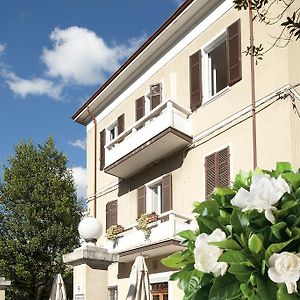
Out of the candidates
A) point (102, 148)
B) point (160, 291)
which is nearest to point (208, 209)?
point (160, 291)

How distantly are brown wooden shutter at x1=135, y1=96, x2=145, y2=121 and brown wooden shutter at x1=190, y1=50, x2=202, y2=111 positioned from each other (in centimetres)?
322

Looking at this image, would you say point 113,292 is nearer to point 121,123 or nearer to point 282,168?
point 121,123

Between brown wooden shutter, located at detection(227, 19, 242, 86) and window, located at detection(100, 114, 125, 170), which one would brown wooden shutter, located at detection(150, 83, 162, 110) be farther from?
brown wooden shutter, located at detection(227, 19, 242, 86)

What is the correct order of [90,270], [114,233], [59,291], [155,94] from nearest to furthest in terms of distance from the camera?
[90,270], [59,291], [155,94], [114,233]

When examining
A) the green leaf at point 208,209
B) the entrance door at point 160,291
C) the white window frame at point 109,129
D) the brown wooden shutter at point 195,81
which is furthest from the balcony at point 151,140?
the green leaf at point 208,209

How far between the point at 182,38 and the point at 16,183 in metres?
7.67

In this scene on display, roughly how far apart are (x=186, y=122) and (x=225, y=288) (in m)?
14.3

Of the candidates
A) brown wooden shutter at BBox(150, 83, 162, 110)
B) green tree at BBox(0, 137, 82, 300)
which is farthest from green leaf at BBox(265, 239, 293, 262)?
green tree at BBox(0, 137, 82, 300)

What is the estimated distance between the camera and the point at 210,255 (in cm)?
222

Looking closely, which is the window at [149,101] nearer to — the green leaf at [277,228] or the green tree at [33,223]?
the green tree at [33,223]

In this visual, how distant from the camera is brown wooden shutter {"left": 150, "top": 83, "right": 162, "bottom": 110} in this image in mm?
18266

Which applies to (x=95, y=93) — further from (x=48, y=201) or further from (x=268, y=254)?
(x=268, y=254)

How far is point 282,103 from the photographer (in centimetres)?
1287

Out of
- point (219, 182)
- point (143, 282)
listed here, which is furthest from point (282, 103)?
point (143, 282)
